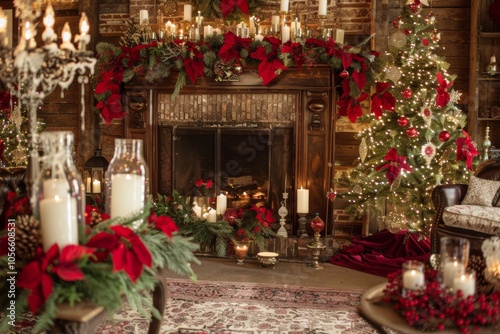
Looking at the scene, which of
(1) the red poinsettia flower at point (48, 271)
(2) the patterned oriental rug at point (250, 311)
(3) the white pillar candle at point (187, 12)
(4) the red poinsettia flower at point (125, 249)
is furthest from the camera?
(3) the white pillar candle at point (187, 12)

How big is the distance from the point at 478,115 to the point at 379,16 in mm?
1490

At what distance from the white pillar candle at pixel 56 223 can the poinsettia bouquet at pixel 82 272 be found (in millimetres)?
35

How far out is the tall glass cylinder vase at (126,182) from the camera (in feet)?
7.39

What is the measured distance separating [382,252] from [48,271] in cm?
398

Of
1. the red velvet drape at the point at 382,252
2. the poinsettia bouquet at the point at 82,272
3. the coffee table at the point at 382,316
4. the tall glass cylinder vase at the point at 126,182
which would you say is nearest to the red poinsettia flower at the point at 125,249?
the poinsettia bouquet at the point at 82,272

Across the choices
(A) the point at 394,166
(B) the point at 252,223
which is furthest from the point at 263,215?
(A) the point at 394,166

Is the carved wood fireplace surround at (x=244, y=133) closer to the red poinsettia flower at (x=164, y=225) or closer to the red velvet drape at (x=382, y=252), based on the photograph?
the red velvet drape at (x=382, y=252)

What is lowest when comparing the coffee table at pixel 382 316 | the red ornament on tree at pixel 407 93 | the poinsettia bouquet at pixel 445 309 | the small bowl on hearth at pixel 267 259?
the small bowl on hearth at pixel 267 259

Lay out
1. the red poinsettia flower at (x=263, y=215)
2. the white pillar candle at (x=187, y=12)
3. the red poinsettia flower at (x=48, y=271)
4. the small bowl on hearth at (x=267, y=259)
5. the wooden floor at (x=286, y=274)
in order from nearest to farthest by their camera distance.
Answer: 1. the red poinsettia flower at (x=48, y=271)
2. the wooden floor at (x=286, y=274)
3. the small bowl on hearth at (x=267, y=259)
4. the red poinsettia flower at (x=263, y=215)
5. the white pillar candle at (x=187, y=12)

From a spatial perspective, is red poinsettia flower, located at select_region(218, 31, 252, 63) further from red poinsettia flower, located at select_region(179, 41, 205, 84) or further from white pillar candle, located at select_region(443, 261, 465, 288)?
white pillar candle, located at select_region(443, 261, 465, 288)

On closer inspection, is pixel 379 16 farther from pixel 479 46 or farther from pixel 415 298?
pixel 415 298

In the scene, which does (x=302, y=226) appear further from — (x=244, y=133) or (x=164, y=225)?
(x=164, y=225)

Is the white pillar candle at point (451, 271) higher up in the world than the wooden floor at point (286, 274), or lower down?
higher up

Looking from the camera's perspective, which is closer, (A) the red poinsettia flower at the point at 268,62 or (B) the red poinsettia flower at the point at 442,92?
(A) the red poinsettia flower at the point at 268,62
